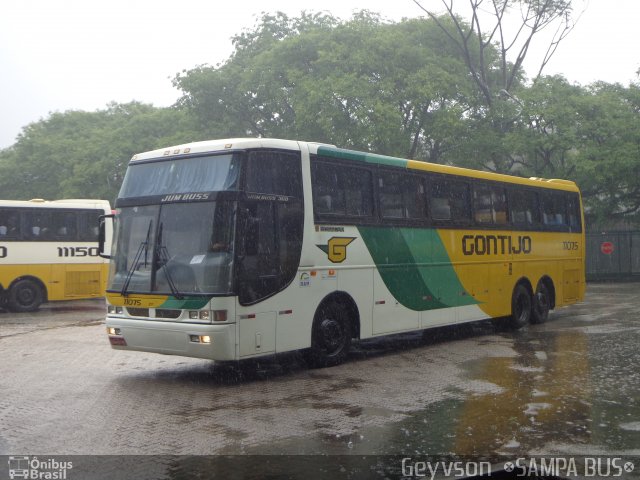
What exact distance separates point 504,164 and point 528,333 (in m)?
20.2

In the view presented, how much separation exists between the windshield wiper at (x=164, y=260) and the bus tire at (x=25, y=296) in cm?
1327

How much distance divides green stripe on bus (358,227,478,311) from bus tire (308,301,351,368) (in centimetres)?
121

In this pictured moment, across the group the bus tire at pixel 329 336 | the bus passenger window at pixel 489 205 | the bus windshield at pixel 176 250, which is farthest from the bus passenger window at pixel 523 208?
the bus windshield at pixel 176 250

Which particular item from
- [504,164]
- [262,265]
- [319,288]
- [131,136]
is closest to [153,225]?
[262,265]

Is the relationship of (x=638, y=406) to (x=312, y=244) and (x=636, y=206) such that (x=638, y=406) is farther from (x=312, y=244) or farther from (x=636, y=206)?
(x=636, y=206)

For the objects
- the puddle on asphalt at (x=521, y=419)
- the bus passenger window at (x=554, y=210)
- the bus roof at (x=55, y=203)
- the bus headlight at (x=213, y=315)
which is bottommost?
the puddle on asphalt at (x=521, y=419)

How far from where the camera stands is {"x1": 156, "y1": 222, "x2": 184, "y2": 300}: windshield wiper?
10.0 meters

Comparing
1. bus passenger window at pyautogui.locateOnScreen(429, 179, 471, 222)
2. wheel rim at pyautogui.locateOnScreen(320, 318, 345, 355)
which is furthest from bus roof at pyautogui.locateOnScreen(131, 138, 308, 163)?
bus passenger window at pyautogui.locateOnScreen(429, 179, 471, 222)

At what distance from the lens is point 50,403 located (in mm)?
8898

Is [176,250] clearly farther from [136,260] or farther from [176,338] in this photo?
[176,338]

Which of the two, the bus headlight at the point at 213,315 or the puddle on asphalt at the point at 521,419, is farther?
the bus headlight at the point at 213,315

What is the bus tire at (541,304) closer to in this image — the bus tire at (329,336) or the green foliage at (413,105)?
the bus tire at (329,336)

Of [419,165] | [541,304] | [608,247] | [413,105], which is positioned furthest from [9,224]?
[608,247]

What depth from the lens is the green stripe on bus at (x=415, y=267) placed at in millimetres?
12531
